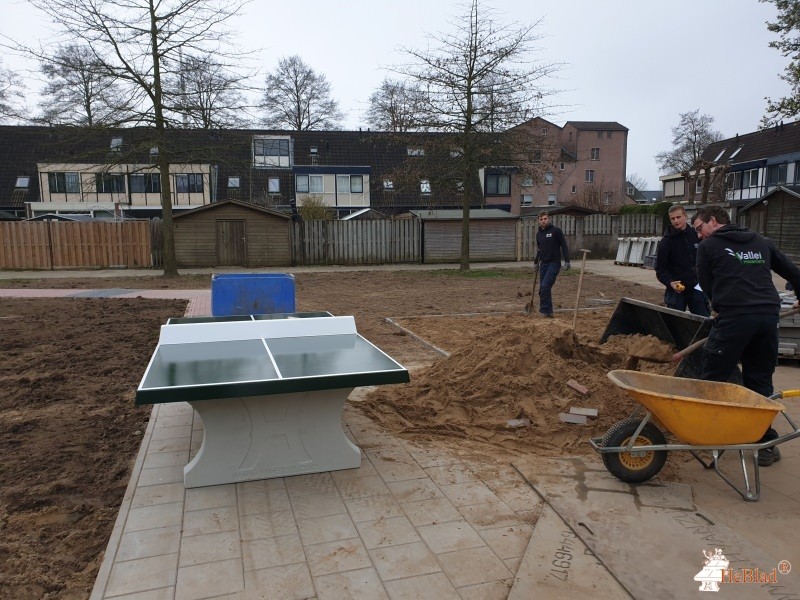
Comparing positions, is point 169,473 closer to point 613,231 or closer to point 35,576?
point 35,576

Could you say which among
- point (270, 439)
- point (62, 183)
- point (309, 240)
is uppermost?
point (62, 183)

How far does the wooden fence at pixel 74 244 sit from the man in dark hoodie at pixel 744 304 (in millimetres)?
23056

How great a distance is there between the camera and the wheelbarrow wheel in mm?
3928

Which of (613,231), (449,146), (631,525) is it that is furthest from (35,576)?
(613,231)

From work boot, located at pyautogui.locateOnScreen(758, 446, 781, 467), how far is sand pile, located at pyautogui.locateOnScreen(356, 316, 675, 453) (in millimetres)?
1036

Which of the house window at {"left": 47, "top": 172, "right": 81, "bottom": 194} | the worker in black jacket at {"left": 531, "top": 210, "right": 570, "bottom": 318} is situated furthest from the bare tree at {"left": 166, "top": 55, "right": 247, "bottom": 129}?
the house window at {"left": 47, "top": 172, "right": 81, "bottom": 194}

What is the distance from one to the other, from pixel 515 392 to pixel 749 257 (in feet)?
7.18

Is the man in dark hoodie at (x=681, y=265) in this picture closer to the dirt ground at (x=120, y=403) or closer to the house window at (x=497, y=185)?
the dirt ground at (x=120, y=403)

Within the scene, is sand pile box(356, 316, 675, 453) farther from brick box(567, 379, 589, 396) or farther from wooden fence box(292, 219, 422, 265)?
wooden fence box(292, 219, 422, 265)

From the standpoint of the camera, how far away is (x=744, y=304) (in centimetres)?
416

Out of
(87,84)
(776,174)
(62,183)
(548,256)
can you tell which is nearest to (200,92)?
(87,84)

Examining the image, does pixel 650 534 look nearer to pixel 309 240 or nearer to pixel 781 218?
pixel 781 218

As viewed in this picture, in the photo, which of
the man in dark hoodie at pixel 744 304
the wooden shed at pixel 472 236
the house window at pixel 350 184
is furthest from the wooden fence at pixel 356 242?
the man in dark hoodie at pixel 744 304

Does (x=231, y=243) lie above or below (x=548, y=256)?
below
